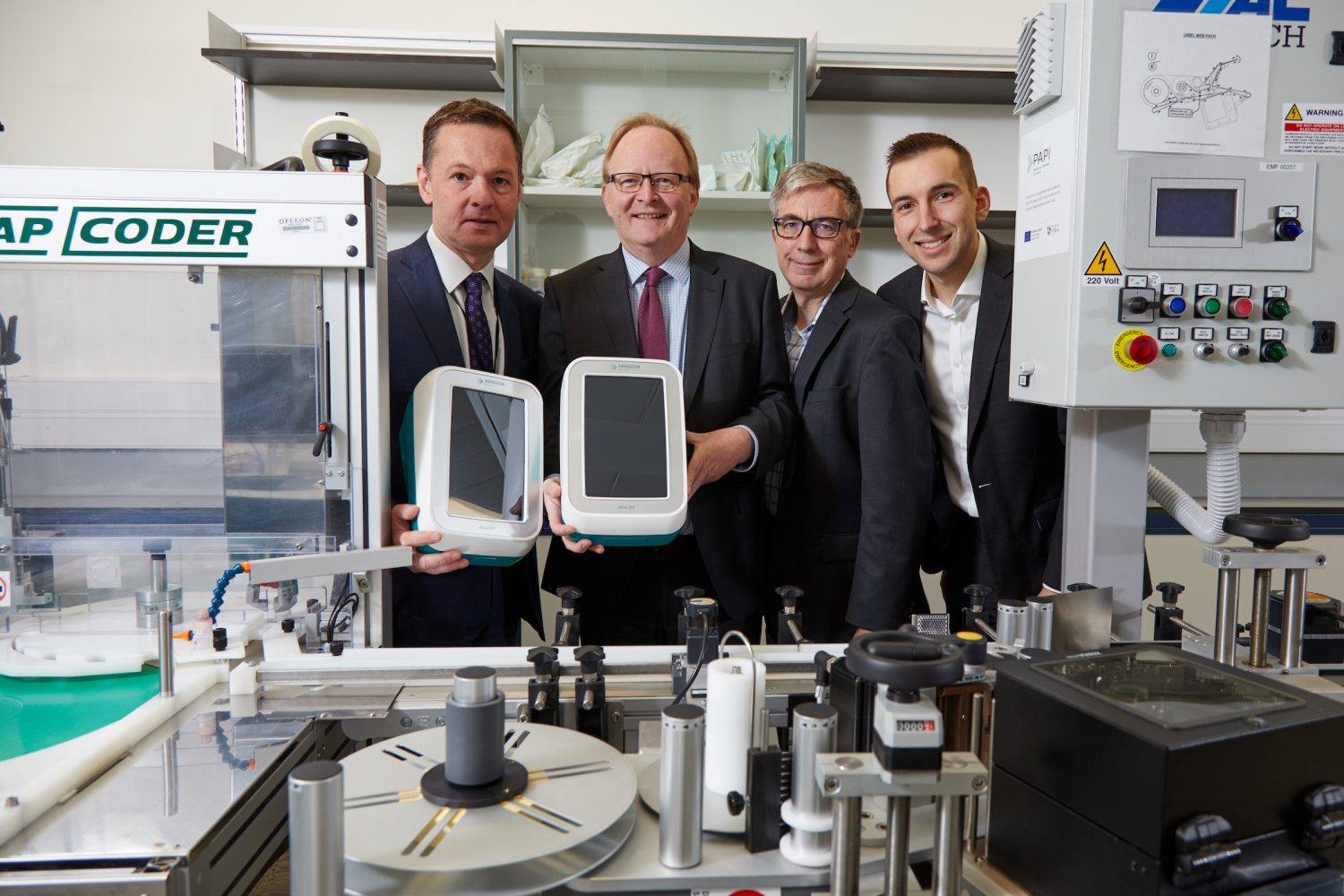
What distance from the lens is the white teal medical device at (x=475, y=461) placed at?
54.1 inches

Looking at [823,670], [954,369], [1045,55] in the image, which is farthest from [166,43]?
[823,670]

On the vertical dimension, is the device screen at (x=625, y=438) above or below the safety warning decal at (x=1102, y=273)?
below

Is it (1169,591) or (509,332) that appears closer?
(1169,591)

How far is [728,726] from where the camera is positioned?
3.00 ft

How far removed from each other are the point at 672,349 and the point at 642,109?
55.7 inches

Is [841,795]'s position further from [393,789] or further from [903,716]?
[393,789]

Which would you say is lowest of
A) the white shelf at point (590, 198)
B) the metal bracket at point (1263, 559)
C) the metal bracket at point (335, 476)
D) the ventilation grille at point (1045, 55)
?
the metal bracket at point (1263, 559)

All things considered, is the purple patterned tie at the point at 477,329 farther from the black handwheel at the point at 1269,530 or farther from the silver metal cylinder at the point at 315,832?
the black handwheel at the point at 1269,530

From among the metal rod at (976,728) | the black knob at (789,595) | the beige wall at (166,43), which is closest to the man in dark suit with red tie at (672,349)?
the black knob at (789,595)

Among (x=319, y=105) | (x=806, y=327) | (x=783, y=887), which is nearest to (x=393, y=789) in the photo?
(x=783, y=887)

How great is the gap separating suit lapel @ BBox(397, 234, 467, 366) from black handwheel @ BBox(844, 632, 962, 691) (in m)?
1.27

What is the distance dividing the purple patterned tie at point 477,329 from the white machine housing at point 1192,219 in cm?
114

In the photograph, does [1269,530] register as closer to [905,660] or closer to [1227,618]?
[1227,618]

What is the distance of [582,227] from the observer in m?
3.11
